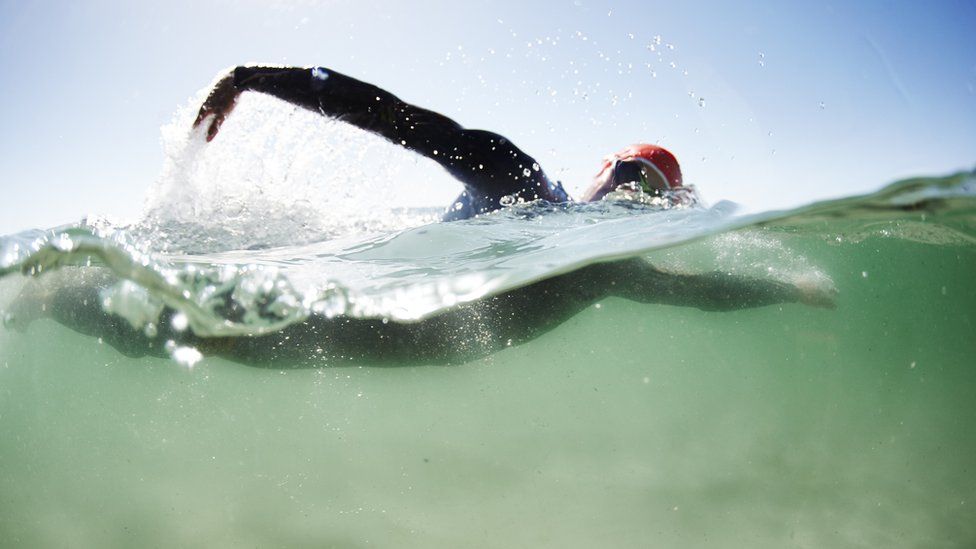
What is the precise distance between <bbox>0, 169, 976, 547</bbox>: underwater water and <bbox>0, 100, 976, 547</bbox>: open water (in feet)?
0.05

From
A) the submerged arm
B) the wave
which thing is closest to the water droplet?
the wave

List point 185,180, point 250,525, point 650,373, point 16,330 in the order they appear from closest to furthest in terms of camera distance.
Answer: point 250,525 < point 650,373 < point 16,330 < point 185,180

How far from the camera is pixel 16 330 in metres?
4.04

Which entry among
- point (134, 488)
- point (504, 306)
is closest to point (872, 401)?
point (504, 306)

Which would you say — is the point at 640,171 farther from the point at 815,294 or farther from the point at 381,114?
the point at 381,114

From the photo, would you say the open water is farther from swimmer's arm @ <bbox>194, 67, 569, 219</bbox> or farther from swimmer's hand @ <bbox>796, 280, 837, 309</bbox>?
swimmer's arm @ <bbox>194, 67, 569, 219</bbox>

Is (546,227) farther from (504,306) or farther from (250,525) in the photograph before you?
(250,525)

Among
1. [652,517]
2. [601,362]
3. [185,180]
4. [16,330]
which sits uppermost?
[185,180]

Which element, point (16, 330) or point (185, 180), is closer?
point (16, 330)

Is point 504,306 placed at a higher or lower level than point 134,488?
higher

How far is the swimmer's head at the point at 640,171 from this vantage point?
591cm

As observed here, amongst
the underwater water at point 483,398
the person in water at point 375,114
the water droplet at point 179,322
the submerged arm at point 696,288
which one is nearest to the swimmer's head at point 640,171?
the person in water at point 375,114

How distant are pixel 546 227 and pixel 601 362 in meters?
1.80

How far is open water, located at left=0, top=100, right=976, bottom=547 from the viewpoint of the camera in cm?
316
